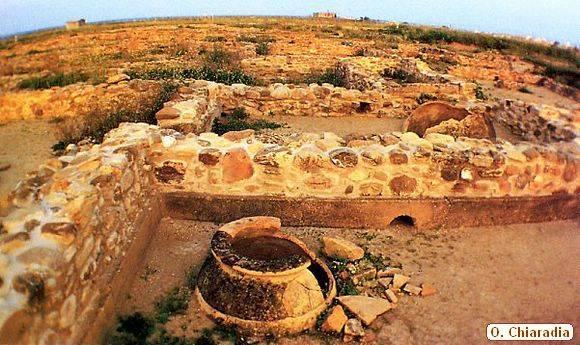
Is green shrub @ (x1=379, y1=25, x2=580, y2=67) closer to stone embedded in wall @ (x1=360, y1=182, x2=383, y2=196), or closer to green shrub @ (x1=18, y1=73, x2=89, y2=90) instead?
green shrub @ (x1=18, y1=73, x2=89, y2=90)

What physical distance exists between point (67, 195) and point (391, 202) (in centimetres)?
314

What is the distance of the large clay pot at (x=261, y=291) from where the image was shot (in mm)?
3383

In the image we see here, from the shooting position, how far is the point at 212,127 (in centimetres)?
778

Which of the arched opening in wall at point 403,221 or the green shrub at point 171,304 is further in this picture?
the arched opening in wall at point 403,221

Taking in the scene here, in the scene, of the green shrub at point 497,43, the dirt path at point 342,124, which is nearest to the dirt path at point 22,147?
the dirt path at point 342,124

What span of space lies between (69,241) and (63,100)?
25.6 feet

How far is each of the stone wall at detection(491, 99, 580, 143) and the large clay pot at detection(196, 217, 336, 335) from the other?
5031 mm

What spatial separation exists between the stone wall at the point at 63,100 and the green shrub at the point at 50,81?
1.72 feet

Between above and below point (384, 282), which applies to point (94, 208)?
above

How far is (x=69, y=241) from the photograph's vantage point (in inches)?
113

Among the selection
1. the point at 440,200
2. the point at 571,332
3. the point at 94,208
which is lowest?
the point at 571,332

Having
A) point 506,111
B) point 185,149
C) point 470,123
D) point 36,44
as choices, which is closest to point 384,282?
point 185,149

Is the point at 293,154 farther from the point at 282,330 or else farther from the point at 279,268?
the point at 282,330

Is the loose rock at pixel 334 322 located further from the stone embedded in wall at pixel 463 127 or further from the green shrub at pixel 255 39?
the green shrub at pixel 255 39
